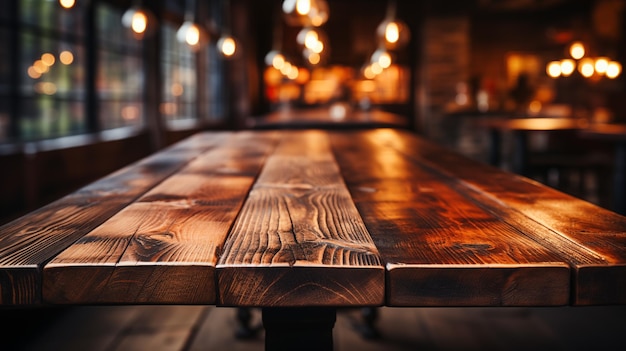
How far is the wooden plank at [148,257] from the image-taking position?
88 cm

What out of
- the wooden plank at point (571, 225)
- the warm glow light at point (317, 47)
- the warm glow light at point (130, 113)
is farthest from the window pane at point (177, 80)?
the wooden plank at point (571, 225)

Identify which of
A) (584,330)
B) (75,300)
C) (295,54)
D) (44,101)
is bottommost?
(584,330)

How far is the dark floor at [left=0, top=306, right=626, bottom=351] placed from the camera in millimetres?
2736

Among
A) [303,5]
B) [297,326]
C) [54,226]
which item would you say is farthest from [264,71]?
[297,326]

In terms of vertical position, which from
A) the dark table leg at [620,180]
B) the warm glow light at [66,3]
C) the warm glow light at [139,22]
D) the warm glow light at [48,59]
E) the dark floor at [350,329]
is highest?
the warm glow light at [139,22]

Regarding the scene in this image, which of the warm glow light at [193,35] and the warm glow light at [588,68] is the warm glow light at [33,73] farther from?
the warm glow light at [588,68]

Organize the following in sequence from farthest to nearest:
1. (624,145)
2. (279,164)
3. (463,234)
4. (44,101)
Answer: (44,101) → (624,145) → (279,164) → (463,234)

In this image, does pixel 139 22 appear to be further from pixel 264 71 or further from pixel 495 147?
pixel 264 71

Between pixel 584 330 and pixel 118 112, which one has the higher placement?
pixel 118 112

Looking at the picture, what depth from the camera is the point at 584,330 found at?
2863mm

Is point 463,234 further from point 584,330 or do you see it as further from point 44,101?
point 44,101

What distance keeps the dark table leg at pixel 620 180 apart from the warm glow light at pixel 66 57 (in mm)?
3847

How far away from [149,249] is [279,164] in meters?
Result: 1.18

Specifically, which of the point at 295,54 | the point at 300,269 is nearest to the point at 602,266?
the point at 300,269
